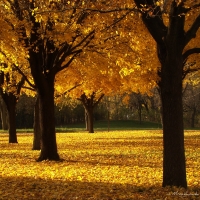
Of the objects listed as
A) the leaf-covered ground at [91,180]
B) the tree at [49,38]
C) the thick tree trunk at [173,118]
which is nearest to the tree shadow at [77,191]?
the leaf-covered ground at [91,180]

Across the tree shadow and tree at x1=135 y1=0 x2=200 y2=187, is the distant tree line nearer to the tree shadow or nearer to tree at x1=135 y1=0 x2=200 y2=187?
the tree shadow

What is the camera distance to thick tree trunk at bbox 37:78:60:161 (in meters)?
13.5

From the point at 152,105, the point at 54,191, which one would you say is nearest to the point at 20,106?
the point at 152,105

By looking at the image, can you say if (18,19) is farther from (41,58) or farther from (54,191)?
(54,191)

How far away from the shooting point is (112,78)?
74.8 feet

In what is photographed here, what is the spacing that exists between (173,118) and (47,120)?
22.3ft

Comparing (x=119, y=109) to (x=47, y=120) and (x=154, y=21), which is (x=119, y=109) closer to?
(x=47, y=120)

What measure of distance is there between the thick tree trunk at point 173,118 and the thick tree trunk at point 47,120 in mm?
6618

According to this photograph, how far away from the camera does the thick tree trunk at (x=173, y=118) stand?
7.61 metres

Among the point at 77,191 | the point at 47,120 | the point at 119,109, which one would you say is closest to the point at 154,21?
the point at 77,191

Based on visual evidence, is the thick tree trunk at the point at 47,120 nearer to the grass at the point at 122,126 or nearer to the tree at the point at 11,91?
the tree at the point at 11,91

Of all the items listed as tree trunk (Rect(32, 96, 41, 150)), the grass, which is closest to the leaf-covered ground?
tree trunk (Rect(32, 96, 41, 150))

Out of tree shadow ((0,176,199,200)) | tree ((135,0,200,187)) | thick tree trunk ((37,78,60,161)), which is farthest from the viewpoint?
thick tree trunk ((37,78,60,161))

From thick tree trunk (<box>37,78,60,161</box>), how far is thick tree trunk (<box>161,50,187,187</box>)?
6618mm
